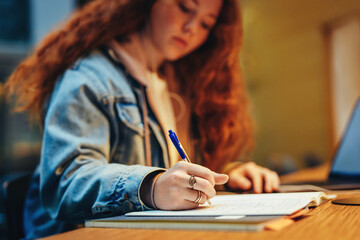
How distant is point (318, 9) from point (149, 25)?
406 centimetres

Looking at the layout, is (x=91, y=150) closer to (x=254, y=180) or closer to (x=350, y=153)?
(x=254, y=180)

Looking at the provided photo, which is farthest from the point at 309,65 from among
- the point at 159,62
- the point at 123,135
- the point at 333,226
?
the point at 333,226

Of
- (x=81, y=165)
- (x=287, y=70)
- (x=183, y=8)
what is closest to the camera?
(x=81, y=165)

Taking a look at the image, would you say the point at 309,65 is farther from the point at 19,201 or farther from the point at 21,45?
the point at 19,201

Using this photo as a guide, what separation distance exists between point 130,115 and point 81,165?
255mm

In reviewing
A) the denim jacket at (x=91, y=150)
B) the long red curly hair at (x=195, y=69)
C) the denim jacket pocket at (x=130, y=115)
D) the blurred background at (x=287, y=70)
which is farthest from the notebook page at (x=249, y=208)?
the blurred background at (x=287, y=70)

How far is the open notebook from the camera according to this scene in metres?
0.48

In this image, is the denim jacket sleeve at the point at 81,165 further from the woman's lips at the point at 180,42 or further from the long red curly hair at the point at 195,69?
the woman's lips at the point at 180,42

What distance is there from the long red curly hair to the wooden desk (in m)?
0.70

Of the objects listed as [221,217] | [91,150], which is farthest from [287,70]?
[221,217]

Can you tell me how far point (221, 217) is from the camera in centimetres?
52

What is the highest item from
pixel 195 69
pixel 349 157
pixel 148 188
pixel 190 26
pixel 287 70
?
pixel 287 70

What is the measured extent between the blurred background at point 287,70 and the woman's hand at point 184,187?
250 cm

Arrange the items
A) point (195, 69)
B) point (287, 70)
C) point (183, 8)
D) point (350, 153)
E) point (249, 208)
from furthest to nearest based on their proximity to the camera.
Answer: point (287, 70), point (195, 69), point (350, 153), point (183, 8), point (249, 208)
